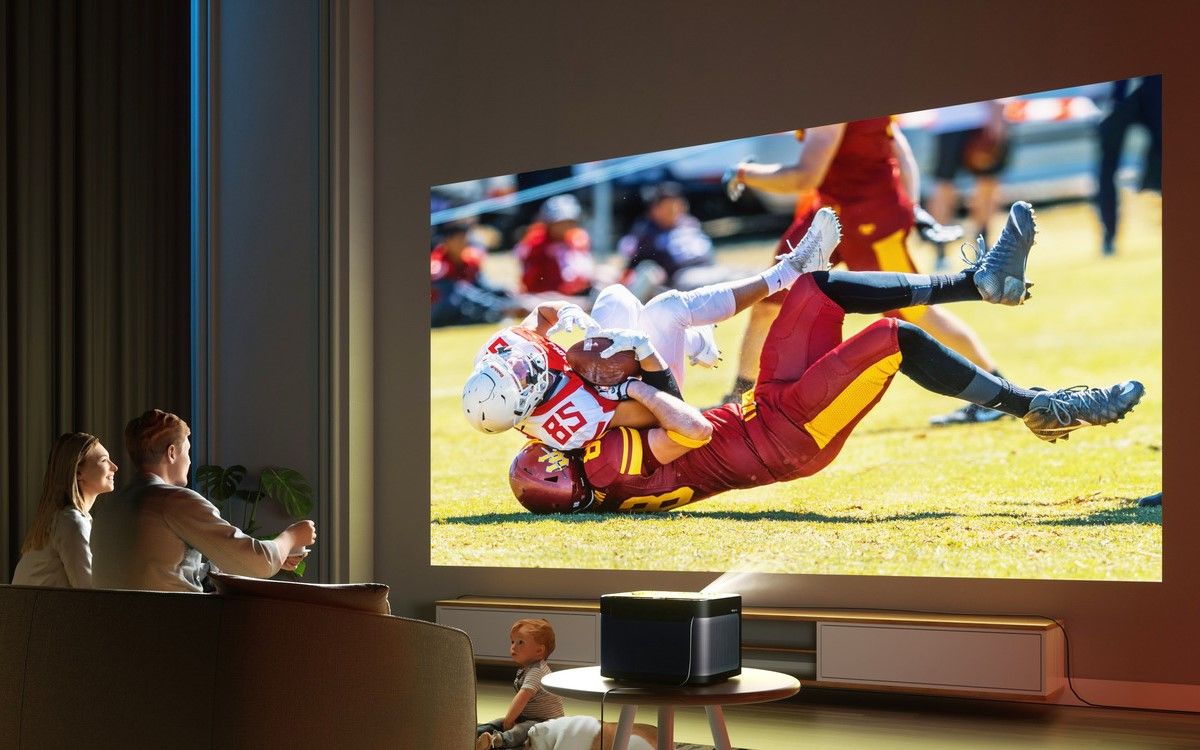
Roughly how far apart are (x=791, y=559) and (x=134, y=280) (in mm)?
3635

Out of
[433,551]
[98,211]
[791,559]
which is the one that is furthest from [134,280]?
[791,559]

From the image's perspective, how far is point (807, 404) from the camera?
5113 millimetres

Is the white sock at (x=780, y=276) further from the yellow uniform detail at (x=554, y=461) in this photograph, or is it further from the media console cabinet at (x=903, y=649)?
the media console cabinet at (x=903, y=649)

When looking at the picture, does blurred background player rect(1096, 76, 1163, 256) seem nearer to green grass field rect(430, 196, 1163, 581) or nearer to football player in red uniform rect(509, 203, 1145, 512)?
green grass field rect(430, 196, 1163, 581)

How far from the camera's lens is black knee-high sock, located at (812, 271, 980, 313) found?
4840mm

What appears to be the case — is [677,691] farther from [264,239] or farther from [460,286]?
[264,239]

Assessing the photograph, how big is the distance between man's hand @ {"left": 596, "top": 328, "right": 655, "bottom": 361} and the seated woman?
273cm

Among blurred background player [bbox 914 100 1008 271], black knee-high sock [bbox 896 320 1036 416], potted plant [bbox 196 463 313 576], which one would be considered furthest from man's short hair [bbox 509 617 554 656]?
potted plant [bbox 196 463 313 576]

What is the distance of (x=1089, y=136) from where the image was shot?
461 cm

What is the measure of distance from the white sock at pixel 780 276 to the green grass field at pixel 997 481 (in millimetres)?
78

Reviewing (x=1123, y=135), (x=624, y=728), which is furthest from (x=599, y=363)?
(x=624, y=728)

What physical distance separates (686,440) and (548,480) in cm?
72

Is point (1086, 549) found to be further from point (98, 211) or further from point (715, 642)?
point (98, 211)

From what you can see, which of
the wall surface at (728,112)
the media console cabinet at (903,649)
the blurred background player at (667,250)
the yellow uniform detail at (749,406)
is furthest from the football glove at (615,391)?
the media console cabinet at (903,649)
